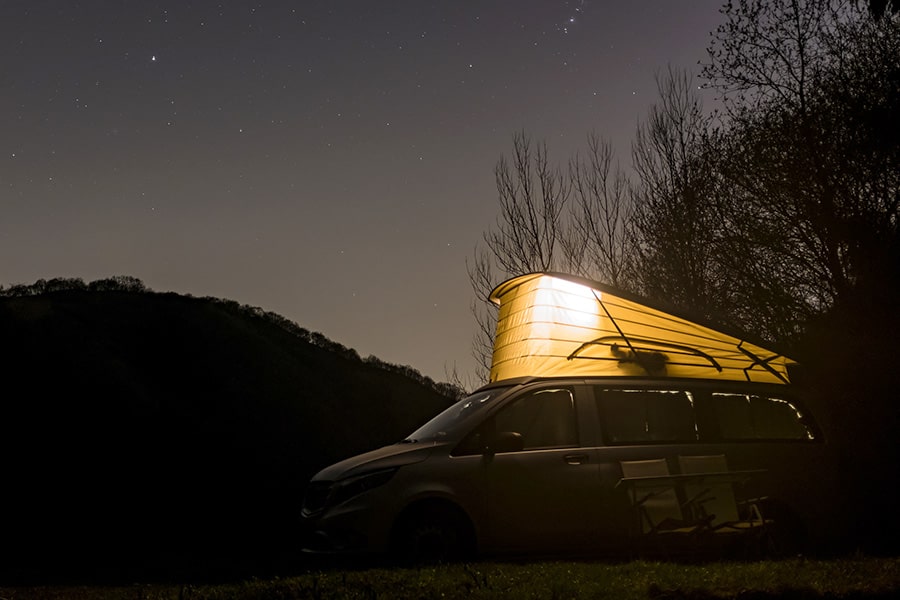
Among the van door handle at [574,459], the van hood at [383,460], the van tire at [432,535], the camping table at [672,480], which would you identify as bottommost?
the van tire at [432,535]

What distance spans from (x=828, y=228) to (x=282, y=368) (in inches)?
1863

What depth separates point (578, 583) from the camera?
855 cm

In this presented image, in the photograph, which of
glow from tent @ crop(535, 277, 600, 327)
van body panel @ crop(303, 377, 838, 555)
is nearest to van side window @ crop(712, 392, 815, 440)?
van body panel @ crop(303, 377, 838, 555)

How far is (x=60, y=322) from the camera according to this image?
5238cm

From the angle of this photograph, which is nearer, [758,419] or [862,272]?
[758,419]

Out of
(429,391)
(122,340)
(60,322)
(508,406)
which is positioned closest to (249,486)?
(60,322)

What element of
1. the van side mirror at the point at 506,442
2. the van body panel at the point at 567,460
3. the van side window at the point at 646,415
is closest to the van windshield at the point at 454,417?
the van body panel at the point at 567,460

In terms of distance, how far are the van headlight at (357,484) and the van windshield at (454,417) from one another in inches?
30.4

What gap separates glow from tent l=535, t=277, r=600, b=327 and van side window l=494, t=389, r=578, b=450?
3097 mm

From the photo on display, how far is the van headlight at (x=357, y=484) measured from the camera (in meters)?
9.70

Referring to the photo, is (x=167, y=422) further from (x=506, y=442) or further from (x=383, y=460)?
(x=506, y=442)

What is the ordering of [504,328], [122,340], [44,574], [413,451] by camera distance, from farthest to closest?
[122,340], [504,328], [44,574], [413,451]

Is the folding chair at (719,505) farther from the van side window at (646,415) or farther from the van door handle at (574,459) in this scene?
the van door handle at (574,459)

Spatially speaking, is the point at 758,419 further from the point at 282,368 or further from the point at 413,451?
the point at 282,368
